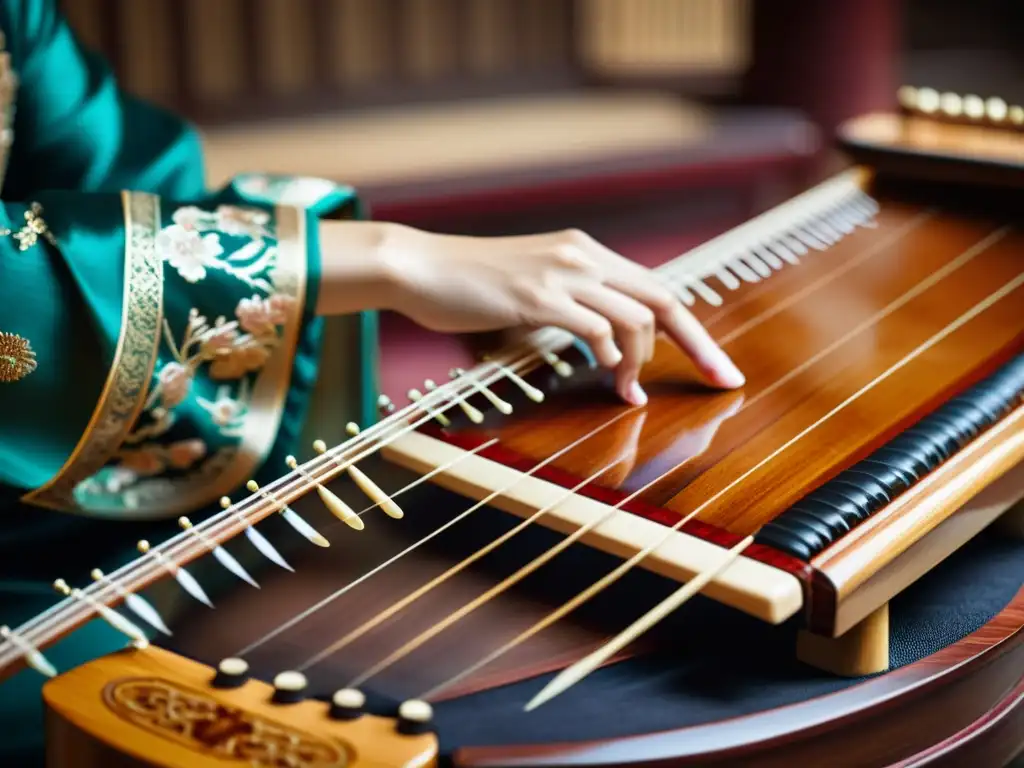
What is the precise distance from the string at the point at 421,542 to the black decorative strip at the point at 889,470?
159 mm

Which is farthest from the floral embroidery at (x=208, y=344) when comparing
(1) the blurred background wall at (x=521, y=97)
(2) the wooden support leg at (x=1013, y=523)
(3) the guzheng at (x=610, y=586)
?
(1) the blurred background wall at (x=521, y=97)

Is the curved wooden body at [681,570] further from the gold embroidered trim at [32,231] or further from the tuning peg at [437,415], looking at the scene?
the gold embroidered trim at [32,231]

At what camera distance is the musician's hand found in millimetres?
829

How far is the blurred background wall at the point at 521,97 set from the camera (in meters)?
2.63

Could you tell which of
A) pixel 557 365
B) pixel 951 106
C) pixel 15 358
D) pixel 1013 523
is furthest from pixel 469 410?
pixel 951 106

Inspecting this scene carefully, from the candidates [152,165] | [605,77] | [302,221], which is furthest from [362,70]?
[302,221]

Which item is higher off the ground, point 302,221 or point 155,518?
point 302,221

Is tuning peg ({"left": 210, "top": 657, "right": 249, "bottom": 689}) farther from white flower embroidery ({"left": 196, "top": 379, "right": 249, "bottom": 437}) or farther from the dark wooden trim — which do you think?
white flower embroidery ({"left": 196, "top": 379, "right": 249, "bottom": 437})

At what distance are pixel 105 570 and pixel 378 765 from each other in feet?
1.70

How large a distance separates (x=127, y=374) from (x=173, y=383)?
1.6 inches

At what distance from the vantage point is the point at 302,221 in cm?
92

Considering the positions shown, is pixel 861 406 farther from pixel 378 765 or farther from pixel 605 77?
pixel 605 77

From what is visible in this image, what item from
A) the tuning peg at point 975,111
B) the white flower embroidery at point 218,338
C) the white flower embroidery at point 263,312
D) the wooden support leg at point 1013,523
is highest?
the tuning peg at point 975,111

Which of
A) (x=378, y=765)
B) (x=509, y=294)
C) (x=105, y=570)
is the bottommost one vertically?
(x=105, y=570)
